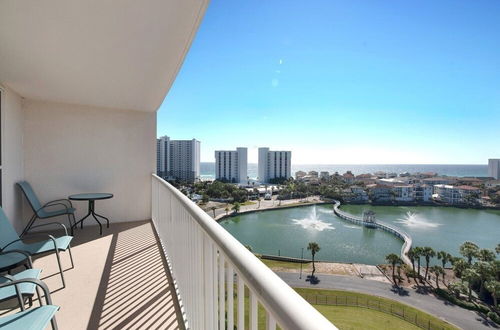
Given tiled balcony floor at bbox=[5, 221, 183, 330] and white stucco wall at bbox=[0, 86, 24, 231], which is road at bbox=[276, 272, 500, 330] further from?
white stucco wall at bbox=[0, 86, 24, 231]

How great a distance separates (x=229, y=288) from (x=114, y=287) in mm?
2084

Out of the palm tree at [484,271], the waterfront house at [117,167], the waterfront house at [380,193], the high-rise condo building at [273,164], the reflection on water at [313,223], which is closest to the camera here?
the waterfront house at [117,167]

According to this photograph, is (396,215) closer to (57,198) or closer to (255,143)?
(255,143)

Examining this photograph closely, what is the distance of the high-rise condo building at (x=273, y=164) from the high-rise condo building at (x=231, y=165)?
8.69 m

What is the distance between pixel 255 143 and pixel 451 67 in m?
41.8

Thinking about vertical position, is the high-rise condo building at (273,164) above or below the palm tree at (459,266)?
above

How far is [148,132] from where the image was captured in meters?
4.77

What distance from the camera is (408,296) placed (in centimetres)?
1766

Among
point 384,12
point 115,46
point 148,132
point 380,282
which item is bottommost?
point 380,282

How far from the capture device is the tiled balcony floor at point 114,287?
5.86 feet

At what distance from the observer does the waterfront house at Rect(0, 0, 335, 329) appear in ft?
2.99

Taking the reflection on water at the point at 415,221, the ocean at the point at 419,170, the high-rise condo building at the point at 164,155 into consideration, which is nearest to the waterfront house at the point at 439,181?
the reflection on water at the point at 415,221

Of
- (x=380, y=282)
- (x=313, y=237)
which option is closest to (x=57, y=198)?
(x=380, y=282)

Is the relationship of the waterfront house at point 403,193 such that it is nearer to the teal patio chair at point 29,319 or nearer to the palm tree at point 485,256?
the palm tree at point 485,256
